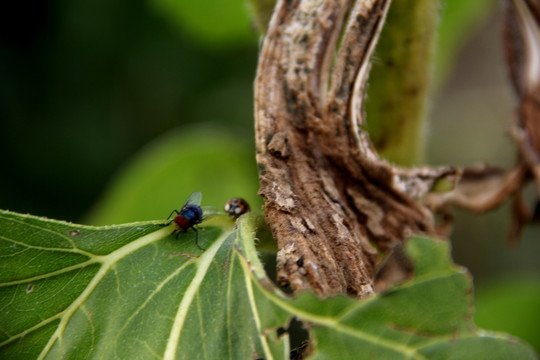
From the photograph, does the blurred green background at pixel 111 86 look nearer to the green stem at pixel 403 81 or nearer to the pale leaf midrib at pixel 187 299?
the green stem at pixel 403 81

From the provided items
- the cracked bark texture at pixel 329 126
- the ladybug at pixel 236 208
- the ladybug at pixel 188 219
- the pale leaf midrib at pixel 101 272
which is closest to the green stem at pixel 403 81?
the cracked bark texture at pixel 329 126

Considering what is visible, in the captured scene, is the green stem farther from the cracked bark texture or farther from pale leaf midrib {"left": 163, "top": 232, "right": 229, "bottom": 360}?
pale leaf midrib {"left": 163, "top": 232, "right": 229, "bottom": 360}

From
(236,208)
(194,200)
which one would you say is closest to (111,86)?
(194,200)

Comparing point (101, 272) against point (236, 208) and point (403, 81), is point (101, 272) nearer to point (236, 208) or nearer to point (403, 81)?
point (236, 208)

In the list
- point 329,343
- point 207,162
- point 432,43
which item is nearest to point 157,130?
point 207,162

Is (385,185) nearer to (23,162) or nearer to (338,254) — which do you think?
(338,254)
